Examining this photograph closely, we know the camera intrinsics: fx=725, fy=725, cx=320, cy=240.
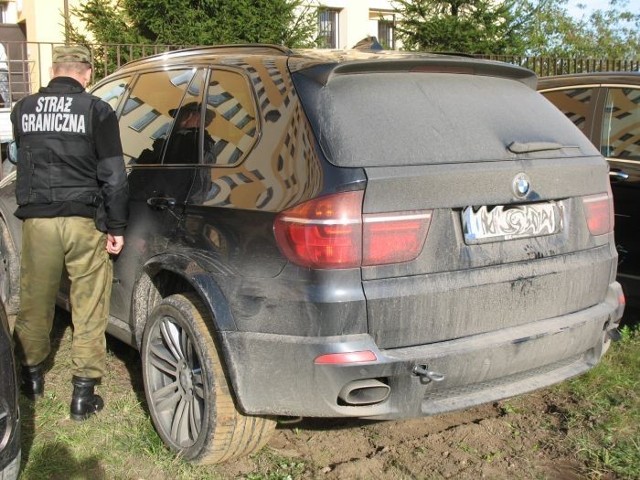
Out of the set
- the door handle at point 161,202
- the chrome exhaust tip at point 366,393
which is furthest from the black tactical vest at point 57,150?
the chrome exhaust tip at point 366,393

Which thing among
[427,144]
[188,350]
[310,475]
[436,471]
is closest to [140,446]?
[188,350]

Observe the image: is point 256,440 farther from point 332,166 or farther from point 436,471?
point 332,166

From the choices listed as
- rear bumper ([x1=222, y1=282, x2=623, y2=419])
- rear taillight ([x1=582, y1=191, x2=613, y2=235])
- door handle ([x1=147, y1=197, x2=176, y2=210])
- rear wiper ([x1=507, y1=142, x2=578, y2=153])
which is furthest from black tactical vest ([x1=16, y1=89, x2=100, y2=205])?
rear taillight ([x1=582, y1=191, x2=613, y2=235])

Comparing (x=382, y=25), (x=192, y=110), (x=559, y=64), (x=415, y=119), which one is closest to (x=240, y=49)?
(x=192, y=110)

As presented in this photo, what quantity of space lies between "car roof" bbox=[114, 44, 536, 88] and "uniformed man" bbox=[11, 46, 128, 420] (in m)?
0.58

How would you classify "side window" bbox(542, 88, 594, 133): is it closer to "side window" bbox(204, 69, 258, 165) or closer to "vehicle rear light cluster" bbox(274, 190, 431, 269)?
"side window" bbox(204, 69, 258, 165)

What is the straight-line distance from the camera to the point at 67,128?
3.43 meters

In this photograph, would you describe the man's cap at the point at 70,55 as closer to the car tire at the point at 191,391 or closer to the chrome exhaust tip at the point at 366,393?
the car tire at the point at 191,391

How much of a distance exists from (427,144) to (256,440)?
142cm

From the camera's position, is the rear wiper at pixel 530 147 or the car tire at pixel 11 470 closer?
the car tire at pixel 11 470

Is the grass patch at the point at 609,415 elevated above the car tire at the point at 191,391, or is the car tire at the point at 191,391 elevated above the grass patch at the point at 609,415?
the car tire at the point at 191,391

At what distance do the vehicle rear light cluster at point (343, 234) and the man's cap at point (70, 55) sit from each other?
1.64 metres

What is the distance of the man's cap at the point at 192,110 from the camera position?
330 cm

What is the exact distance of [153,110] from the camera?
3.78 metres
